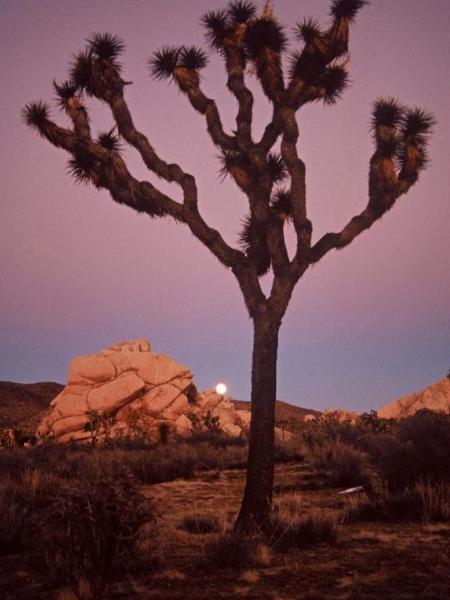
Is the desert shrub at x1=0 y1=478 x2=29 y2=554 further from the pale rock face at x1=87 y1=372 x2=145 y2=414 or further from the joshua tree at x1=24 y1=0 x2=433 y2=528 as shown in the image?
the pale rock face at x1=87 y1=372 x2=145 y2=414

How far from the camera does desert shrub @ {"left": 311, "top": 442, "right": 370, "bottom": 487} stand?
37.8 ft

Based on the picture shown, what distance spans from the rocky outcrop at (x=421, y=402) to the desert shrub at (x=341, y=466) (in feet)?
86.0

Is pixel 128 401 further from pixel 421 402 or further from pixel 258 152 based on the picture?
pixel 258 152

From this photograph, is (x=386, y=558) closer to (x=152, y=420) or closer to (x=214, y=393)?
(x=152, y=420)

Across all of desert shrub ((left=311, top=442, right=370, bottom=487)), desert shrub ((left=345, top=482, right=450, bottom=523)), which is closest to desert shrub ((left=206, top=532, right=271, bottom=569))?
desert shrub ((left=345, top=482, right=450, bottom=523))

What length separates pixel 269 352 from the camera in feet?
25.7

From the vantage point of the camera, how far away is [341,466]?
39.4 ft

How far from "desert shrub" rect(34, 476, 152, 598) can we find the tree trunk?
2.44m

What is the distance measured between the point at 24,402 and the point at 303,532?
44.7m

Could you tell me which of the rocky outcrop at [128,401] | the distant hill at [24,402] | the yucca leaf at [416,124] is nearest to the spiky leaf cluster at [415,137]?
the yucca leaf at [416,124]

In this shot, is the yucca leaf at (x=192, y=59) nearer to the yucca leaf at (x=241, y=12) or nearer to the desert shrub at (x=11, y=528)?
the yucca leaf at (x=241, y=12)

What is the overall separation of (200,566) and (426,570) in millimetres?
2304

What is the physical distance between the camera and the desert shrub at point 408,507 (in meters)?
7.79

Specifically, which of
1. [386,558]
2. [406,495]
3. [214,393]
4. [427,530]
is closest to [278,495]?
[406,495]
